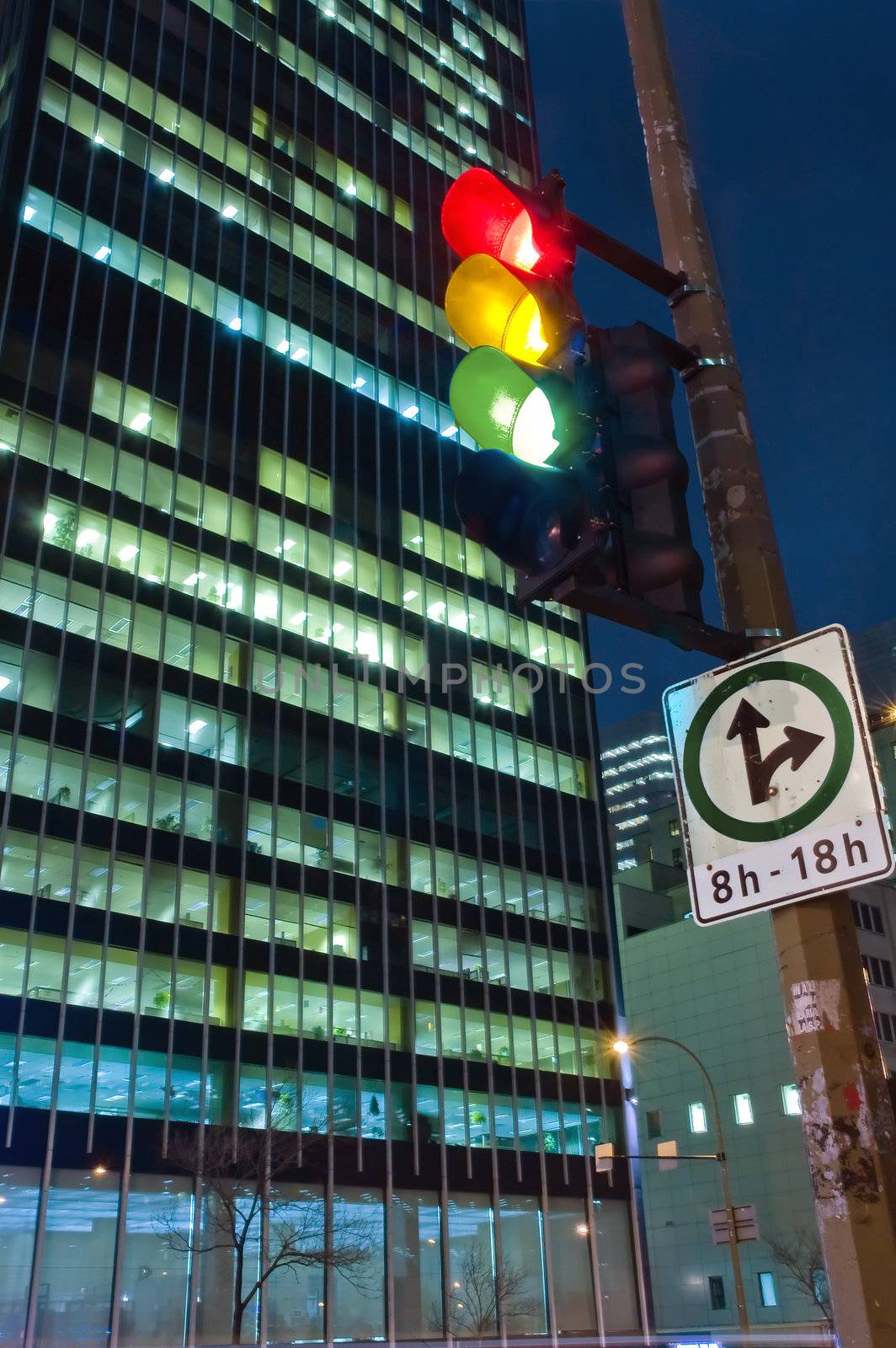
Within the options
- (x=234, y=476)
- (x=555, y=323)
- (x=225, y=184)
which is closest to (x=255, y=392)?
(x=234, y=476)

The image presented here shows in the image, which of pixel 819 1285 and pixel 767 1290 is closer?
pixel 819 1285

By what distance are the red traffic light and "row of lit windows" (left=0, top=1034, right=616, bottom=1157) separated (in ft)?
137

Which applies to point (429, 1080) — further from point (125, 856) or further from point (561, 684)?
point (561, 684)

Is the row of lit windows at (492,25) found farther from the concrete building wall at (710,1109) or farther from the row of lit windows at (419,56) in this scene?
the concrete building wall at (710,1109)

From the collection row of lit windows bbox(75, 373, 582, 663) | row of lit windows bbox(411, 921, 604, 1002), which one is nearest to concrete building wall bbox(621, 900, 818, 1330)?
row of lit windows bbox(411, 921, 604, 1002)

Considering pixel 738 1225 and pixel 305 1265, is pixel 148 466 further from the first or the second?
pixel 738 1225

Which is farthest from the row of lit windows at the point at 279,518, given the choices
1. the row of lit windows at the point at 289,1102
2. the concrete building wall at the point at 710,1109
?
the concrete building wall at the point at 710,1109

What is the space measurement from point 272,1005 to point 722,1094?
44102 mm

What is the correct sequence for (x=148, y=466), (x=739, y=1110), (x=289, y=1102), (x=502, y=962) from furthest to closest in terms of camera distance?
1. (x=739, y=1110)
2. (x=502, y=962)
3. (x=148, y=466)
4. (x=289, y=1102)

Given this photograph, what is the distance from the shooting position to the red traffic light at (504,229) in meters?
3.72

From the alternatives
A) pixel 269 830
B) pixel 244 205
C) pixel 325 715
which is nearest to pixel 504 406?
pixel 269 830

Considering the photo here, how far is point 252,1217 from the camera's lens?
42.1m

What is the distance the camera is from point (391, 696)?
5978 centimetres

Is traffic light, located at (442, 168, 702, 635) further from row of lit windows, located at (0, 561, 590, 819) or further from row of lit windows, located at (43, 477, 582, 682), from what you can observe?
row of lit windows, located at (43, 477, 582, 682)
